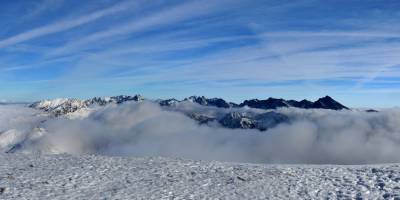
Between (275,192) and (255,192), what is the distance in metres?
1.01

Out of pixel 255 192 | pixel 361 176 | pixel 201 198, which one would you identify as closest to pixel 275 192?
pixel 255 192

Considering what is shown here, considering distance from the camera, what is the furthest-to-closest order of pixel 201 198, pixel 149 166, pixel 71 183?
pixel 149 166 < pixel 71 183 < pixel 201 198

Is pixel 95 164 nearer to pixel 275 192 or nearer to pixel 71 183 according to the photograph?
pixel 71 183

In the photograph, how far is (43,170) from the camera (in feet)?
95.1

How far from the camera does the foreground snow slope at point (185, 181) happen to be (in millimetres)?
23219

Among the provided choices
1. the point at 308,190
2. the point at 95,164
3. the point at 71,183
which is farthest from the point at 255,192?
the point at 95,164

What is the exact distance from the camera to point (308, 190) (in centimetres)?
2378

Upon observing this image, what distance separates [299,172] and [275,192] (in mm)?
4715

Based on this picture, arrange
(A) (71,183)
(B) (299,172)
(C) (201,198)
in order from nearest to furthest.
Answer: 1. (C) (201,198)
2. (A) (71,183)
3. (B) (299,172)

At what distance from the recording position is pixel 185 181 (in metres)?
26.0

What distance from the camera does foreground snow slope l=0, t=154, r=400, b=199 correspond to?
76.2 feet

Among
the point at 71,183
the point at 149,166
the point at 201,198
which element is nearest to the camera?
the point at 201,198

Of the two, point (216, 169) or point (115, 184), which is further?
point (216, 169)

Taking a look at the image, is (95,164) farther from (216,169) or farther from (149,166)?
(216,169)
